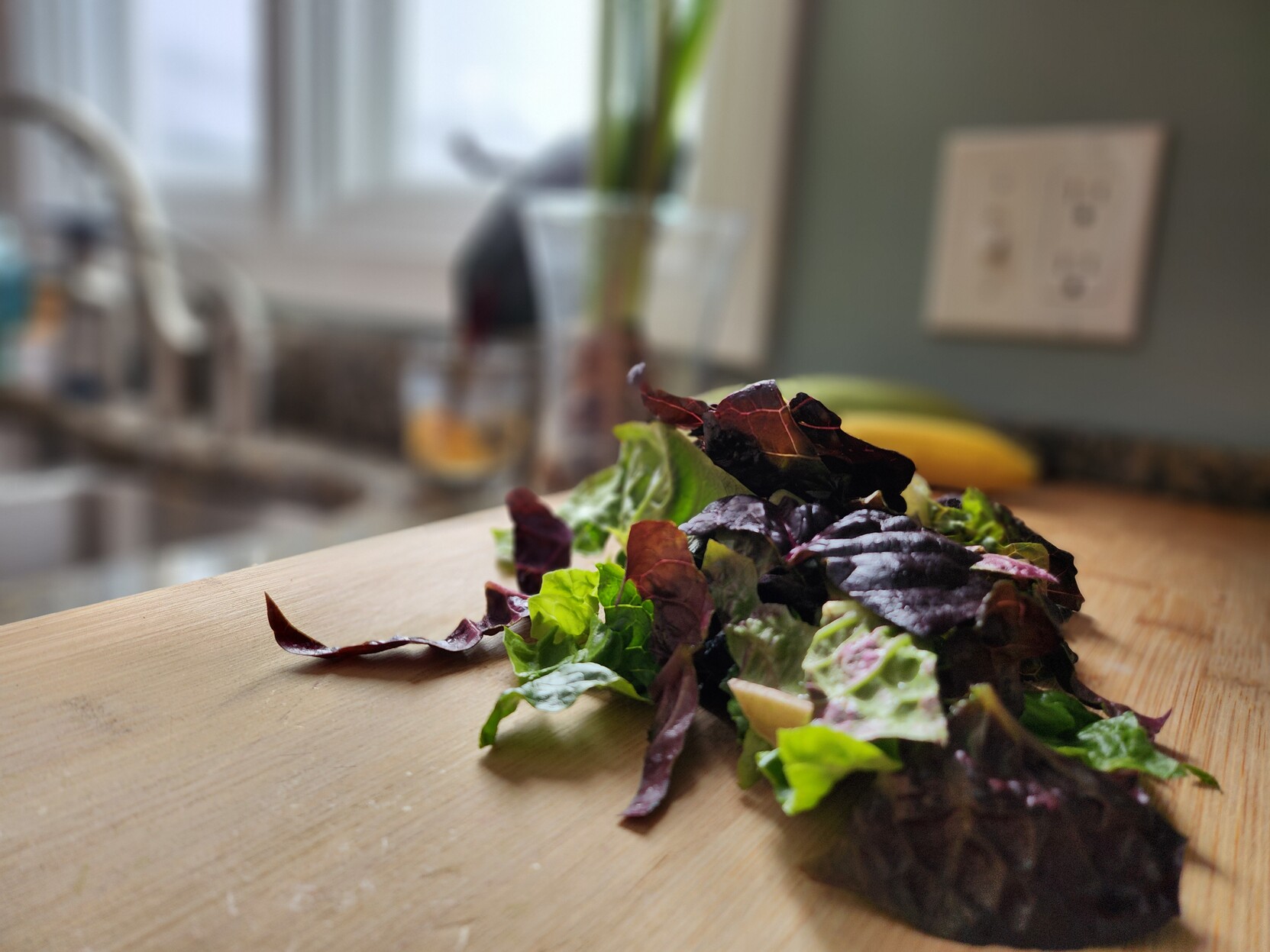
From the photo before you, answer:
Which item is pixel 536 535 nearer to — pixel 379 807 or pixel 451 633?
pixel 451 633

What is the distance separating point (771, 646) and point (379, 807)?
0.14 meters

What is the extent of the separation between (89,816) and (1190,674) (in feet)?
1.49

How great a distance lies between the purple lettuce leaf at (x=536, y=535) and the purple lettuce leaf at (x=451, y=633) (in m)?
0.06

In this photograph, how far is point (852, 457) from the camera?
0.38 meters

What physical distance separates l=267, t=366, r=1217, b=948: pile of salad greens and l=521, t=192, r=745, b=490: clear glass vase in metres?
0.54

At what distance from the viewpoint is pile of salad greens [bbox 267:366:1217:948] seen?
26 centimetres

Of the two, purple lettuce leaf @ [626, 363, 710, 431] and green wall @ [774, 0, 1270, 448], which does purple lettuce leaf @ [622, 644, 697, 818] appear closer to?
purple lettuce leaf @ [626, 363, 710, 431]

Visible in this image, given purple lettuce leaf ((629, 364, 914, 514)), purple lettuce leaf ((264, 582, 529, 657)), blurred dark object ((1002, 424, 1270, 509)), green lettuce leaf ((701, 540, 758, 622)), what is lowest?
blurred dark object ((1002, 424, 1270, 509))

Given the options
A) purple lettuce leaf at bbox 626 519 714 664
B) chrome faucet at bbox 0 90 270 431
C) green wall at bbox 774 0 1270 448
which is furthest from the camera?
chrome faucet at bbox 0 90 270 431

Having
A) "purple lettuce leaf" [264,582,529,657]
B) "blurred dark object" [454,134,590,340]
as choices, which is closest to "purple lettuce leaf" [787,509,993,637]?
"purple lettuce leaf" [264,582,529,657]

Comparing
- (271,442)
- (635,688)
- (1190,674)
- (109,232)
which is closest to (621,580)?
(635,688)

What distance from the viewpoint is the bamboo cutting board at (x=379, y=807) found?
0.76 feet

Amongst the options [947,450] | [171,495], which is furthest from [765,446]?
[171,495]

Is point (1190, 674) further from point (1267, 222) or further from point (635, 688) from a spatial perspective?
point (1267, 222)
